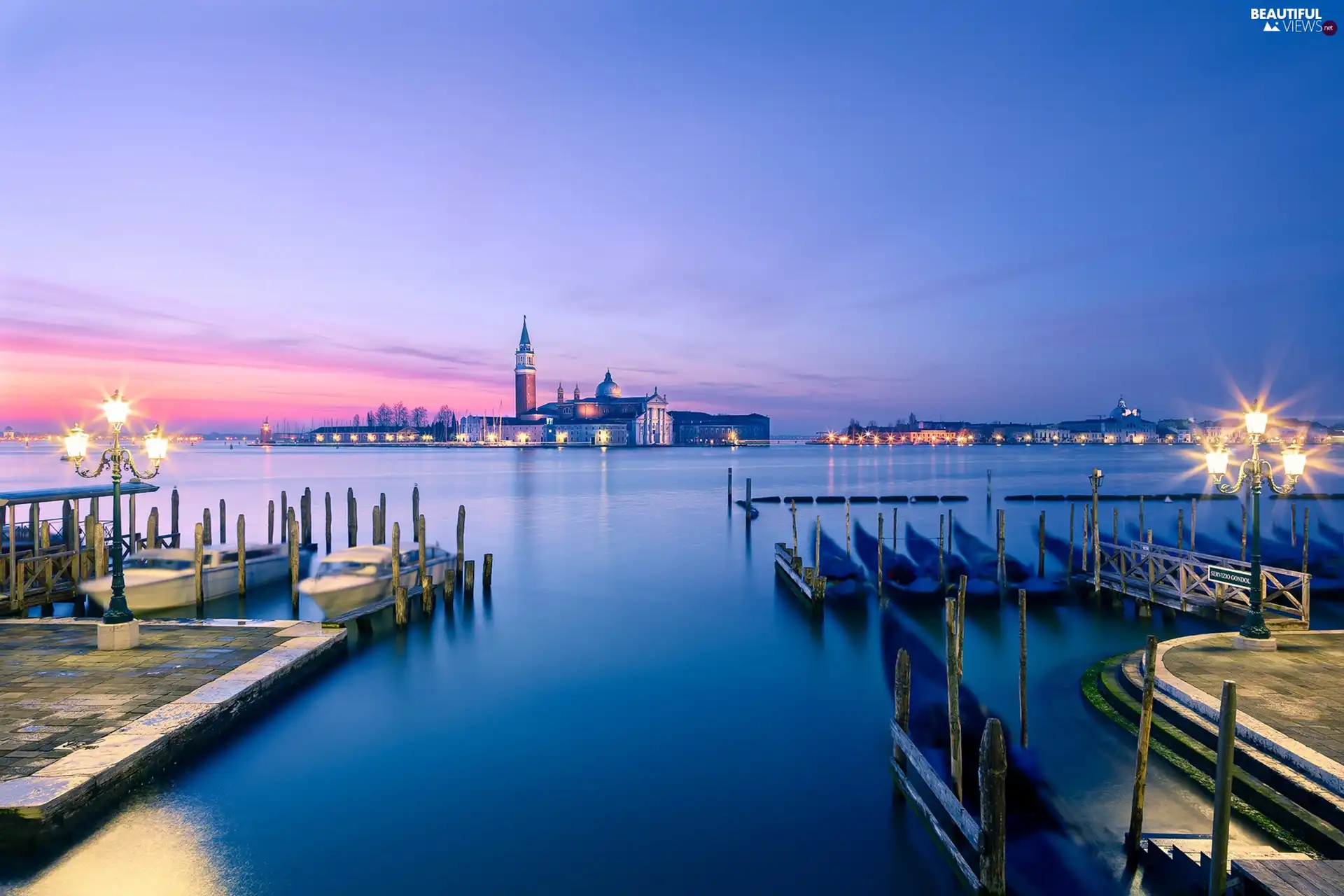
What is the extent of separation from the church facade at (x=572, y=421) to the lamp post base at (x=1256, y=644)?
466 feet

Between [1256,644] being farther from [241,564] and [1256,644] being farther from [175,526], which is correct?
[175,526]

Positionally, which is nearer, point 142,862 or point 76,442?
point 142,862

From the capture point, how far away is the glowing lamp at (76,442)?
10.7 m

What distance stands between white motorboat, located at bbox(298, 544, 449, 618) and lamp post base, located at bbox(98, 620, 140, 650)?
3.11 meters

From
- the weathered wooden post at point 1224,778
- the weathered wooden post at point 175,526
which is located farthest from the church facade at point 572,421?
the weathered wooden post at point 1224,778

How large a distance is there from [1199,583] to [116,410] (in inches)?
619

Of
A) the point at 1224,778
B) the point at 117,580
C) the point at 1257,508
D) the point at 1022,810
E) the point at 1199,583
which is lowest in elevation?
the point at 1022,810

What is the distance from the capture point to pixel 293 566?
14516mm

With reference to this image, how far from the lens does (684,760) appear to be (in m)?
7.98

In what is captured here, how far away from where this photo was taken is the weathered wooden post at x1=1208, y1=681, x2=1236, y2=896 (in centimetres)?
401

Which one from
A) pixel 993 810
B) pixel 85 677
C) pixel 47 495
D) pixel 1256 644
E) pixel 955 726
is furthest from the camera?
pixel 47 495

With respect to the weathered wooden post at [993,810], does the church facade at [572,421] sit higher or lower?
higher

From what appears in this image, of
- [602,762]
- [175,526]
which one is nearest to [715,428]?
[175,526]

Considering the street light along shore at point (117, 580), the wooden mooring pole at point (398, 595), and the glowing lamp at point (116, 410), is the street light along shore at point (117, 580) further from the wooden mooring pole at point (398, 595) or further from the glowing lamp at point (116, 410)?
the wooden mooring pole at point (398, 595)
